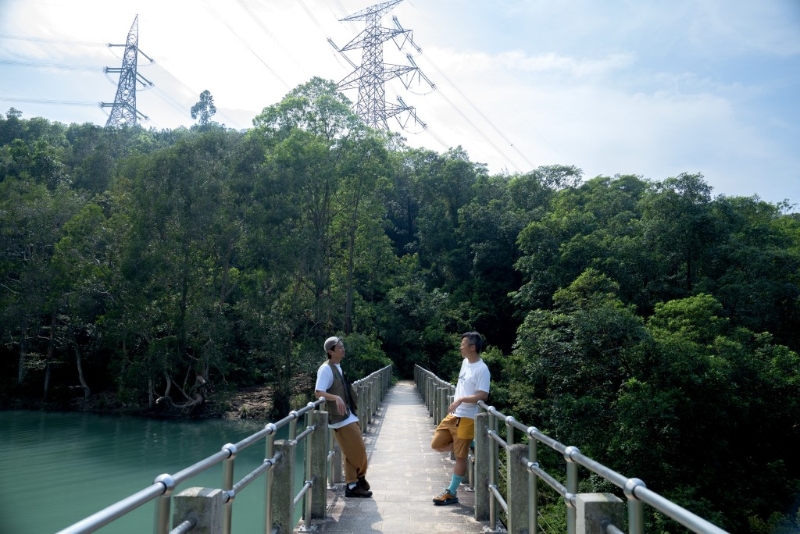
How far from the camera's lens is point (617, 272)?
26.5m

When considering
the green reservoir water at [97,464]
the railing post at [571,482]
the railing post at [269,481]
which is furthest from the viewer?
the green reservoir water at [97,464]

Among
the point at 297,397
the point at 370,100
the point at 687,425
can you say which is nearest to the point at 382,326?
the point at 297,397

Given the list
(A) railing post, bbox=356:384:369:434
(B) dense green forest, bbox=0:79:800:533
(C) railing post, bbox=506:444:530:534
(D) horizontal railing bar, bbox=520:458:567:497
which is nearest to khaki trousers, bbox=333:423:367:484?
(C) railing post, bbox=506:444:530:534

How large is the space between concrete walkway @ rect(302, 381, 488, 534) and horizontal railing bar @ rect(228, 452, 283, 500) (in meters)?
1.36

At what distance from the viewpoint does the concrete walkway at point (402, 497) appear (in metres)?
5.39

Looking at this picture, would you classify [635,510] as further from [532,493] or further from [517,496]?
[517,496]

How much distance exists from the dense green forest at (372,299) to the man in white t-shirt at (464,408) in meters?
10.0

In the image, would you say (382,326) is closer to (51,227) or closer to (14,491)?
(51,227)

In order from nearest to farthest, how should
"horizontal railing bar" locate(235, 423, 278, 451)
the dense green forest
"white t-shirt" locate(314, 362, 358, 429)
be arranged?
"horizontal railing bar" locate(235, 423, 278, 451) → "white t-shirt" locate(314, 362, 358, 429) → the dense green forest

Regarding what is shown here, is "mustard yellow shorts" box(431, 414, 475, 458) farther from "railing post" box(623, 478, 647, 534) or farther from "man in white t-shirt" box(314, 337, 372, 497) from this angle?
"railing post" box(623, 478, 647, 534)

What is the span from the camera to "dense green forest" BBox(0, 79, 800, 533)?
16953 mm

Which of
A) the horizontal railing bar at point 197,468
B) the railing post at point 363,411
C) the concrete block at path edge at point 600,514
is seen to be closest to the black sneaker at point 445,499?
the horizontal railing bar at point 197,468

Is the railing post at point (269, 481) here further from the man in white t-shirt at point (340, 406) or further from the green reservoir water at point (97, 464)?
the green reservoir water at point (97, 464)

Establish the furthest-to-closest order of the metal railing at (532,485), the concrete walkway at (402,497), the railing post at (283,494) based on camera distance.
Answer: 1. the concrete walkway at (402,497)
2. the railing post at (283,494)
3. the metal railing at (532,485)
